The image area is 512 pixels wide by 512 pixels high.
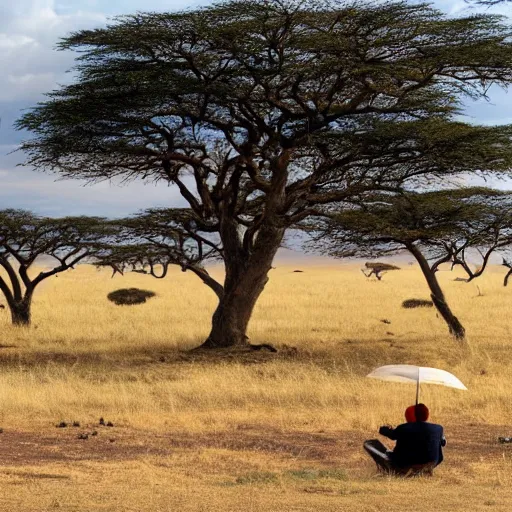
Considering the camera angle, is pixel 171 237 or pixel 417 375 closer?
pixel 417 375

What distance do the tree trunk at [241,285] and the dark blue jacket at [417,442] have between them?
1414 centimetres

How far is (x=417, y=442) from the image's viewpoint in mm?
9766

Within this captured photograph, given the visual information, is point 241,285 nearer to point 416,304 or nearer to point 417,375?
point 417,375

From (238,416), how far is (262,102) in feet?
33.8

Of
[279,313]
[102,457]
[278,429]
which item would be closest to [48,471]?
[102,457]

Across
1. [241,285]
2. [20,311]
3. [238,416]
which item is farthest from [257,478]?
[20,311]

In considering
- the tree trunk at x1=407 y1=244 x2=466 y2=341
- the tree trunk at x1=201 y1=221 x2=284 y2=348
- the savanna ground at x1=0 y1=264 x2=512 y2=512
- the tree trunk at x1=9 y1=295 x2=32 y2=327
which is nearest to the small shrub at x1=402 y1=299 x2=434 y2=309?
the savanna ground at x1=0 y1=264 x2=512 y2=512

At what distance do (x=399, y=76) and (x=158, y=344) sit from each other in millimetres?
10611

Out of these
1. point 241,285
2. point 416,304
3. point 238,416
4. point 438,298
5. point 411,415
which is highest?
point 241,285

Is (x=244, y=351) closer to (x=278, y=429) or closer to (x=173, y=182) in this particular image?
(x=173, y=182)

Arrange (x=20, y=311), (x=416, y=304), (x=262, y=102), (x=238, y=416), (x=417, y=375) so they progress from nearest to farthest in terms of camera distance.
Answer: (x=417, y=375) → (x=238, y=416) → (x=262, y=102) → (x=20, y=311) → (x=416, y=304)

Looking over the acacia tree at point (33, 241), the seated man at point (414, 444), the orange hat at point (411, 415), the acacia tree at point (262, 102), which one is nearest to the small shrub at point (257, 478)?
the seated man at point (414, 444)

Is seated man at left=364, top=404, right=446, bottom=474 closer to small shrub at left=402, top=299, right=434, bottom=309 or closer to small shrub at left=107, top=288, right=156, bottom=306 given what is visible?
small shrub at left=402, top=299, right=434, bottom=309

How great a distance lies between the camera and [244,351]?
78.9 feet
